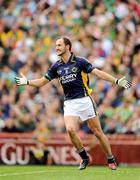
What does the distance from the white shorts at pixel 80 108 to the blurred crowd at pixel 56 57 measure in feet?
13.8

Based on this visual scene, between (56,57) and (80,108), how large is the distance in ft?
22.1

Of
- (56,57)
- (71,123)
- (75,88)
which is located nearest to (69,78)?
(75,88)

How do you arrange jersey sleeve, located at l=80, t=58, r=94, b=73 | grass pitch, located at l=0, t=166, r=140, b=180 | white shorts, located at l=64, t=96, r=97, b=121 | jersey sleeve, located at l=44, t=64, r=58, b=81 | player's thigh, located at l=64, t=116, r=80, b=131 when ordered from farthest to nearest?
jersey sleeve, located at l=44, t=64, r=58, b=81
white shorts, located at l=64, t=96, r=97, b=121
jersey sleeve, located at l=80, t=58, r=94, b=73
player's thigh, located at l=64, t=116, r=80, b=131
grass pitch, located at l=0, t=166, r=140, b=180

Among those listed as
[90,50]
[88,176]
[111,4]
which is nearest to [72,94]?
[88,176]

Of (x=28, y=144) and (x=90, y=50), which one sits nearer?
(x=28, y=144)

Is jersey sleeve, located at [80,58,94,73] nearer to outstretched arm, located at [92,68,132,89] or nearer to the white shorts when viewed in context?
outstretched arm, located at [92,68,132,89]

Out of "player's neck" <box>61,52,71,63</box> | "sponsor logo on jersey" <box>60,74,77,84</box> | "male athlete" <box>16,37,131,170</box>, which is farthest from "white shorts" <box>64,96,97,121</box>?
"player's neck" <box>61,52,71,63</box>

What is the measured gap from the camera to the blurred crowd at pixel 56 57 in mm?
17969

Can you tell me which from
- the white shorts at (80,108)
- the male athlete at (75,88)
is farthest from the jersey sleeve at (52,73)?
the white shorts at (80,108)

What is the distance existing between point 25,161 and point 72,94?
4.69 m

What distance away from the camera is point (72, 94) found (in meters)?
13.0

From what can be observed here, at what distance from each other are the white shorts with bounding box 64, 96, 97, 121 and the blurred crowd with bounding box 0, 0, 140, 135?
4.19m

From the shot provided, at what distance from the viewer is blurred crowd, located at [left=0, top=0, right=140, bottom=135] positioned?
59.0 feet

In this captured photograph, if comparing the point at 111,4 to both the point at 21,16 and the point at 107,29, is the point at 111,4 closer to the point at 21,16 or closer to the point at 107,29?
the point at 107,29
